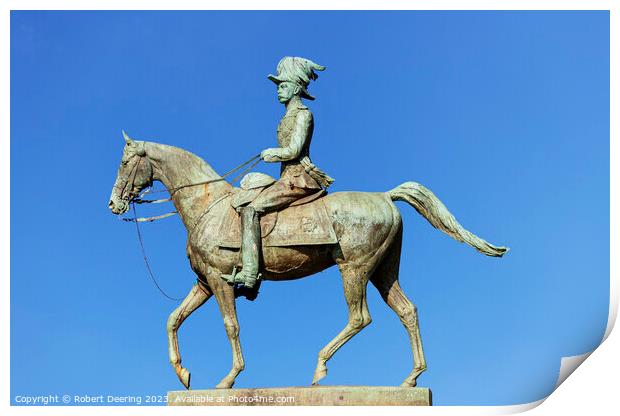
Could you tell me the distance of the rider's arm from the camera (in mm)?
14258

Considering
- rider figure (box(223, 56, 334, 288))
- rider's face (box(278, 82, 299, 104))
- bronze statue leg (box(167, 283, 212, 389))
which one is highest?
rider's face (box(278, 82, 299, 104))

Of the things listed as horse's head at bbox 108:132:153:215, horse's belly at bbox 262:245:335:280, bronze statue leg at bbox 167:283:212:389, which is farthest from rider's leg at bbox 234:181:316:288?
horse's head at bbox 108:132:153:215

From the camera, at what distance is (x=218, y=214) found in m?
14.3

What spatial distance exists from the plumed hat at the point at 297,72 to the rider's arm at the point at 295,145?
0.46 m

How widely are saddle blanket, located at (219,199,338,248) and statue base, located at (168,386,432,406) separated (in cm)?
184

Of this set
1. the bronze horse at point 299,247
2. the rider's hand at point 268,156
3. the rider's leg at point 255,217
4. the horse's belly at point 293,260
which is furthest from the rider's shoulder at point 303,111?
the horse's belly at point 293,260

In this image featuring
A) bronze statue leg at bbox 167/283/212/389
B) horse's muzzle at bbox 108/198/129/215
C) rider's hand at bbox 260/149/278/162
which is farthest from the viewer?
horse's muzzle at bbox 108/198/129/215

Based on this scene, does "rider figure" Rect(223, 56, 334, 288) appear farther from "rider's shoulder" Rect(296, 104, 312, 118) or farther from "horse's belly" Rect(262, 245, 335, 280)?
"horse's belly" Rect(262, 245, 335, 280)

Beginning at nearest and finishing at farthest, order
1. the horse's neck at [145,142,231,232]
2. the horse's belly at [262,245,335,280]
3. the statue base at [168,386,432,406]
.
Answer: the statue base at [168,386,432,406] < the horse's belly at [262,245,335,280] < the horse's neck at [145,142,231,232]

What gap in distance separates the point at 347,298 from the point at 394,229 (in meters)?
1.08

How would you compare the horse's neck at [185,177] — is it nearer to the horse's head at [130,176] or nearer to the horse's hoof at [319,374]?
the horse's head at [130,176]

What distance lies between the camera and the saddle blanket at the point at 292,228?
45.8 ft

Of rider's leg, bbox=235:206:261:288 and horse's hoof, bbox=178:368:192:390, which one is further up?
rider's leg, bbox=235:206:261:288

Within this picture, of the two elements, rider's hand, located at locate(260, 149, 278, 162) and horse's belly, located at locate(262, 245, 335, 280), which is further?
rider's hand, located at locate(260, 149, 278, 162)
